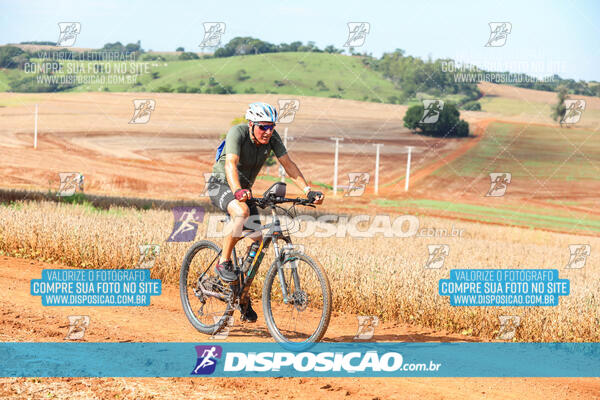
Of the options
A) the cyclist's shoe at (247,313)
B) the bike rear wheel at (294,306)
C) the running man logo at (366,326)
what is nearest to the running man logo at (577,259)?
the running man logo at (366,326)

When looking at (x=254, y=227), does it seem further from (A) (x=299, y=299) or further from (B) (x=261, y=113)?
(B) (x=261, y=113)

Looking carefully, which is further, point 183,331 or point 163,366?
point 183,331

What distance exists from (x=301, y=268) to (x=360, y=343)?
1438 mm

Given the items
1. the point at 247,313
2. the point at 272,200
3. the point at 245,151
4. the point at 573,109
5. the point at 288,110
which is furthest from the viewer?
the point at 573,109

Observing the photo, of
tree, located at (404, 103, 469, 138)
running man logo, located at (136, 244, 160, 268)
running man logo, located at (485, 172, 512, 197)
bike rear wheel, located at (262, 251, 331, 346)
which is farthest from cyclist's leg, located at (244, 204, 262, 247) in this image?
tree, located at (404, 103, 469, 138)

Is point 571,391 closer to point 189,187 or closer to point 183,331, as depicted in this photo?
point 183,331

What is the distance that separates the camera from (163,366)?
22.7 feet

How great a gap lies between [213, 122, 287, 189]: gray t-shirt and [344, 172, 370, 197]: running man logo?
117ft

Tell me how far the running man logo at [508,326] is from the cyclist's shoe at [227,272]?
4155mm

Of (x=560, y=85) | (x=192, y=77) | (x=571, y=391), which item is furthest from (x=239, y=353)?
(x=192, y=77)

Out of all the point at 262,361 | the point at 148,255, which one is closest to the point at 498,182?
the point at 148,255

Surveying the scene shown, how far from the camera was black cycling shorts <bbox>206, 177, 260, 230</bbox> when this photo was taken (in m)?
7.60

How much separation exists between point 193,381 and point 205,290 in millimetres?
1972

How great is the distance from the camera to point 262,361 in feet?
23.1
